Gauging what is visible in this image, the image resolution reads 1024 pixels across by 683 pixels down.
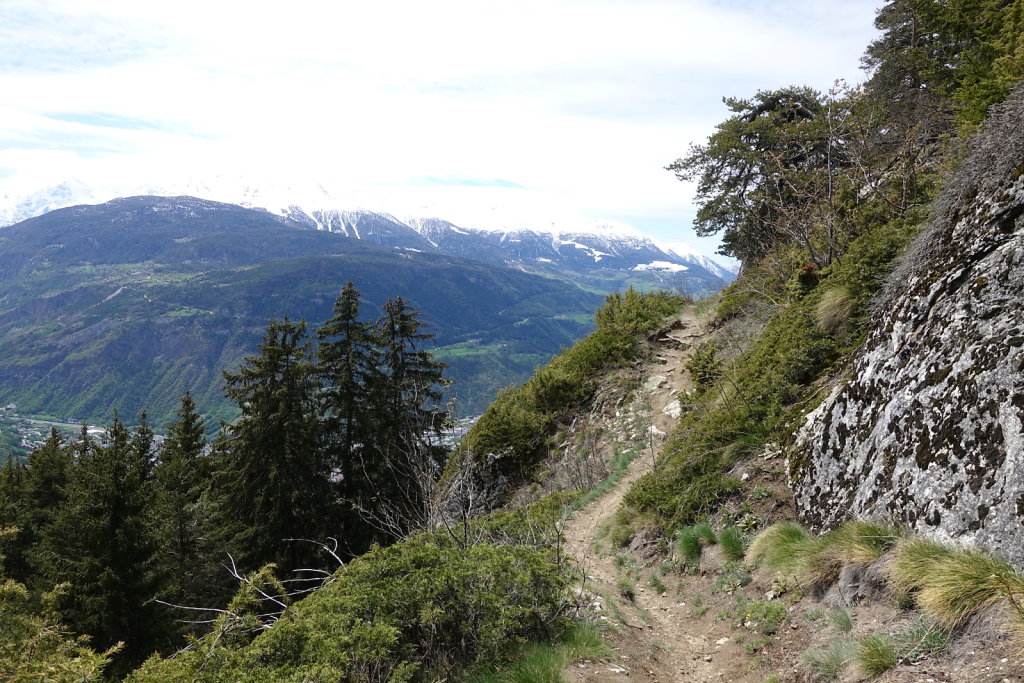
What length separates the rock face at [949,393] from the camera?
3.82 m

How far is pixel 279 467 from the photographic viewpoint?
20.0m

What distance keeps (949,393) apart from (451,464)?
527 inches

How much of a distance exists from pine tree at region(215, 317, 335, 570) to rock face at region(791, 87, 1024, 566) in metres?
18.5

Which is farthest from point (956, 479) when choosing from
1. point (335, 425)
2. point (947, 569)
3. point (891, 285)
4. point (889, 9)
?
point (889, 9)

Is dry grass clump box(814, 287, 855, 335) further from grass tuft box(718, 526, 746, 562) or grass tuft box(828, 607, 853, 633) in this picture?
grass tuft box(828, 607, 853, 633)

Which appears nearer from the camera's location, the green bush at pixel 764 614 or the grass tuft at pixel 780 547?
the green bush at pixel 764 614

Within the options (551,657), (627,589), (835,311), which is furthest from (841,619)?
(835,311)

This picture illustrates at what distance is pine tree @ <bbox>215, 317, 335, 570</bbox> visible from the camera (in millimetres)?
19734

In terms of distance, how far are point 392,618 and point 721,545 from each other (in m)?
4.23

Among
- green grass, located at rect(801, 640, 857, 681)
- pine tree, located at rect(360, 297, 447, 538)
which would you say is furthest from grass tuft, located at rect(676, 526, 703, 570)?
pine tree, located at rect(360, 297, 447, 538)

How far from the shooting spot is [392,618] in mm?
4312

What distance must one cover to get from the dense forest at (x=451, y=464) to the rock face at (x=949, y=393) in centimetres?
54

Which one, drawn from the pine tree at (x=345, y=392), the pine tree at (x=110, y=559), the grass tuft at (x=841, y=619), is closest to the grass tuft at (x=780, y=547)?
the grass tuft at (x=841, y=619)

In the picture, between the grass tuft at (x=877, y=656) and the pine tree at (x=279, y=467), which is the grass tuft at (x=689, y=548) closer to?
the grass tuft at (x=877, y=656)
